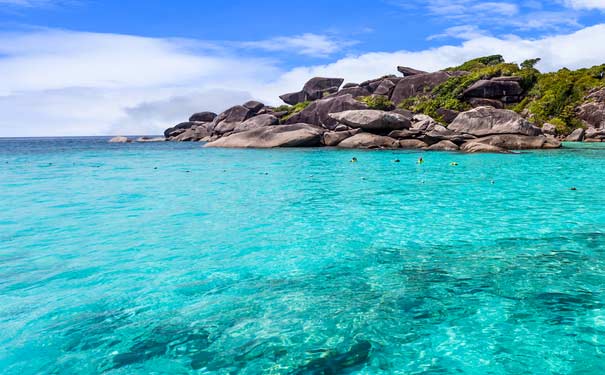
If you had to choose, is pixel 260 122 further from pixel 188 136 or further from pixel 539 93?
pixel 539 93

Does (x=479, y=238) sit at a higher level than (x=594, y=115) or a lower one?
lower

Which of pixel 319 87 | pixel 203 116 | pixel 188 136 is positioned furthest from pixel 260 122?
pixel 203 116

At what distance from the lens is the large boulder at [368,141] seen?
1356 inches

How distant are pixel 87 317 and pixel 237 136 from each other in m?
37.2

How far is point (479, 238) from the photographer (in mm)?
8047

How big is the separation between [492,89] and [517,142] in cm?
1624

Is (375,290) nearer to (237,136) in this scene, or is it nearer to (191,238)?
(191,238)

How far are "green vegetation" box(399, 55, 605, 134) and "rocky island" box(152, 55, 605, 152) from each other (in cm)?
10

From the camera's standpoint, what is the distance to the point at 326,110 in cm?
4247

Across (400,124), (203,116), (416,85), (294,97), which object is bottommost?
(400,124)

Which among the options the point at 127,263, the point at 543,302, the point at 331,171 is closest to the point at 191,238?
the point at 127,263

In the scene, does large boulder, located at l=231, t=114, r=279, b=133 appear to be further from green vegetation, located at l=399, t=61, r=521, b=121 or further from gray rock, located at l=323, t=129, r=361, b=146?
green vegetation, located at l=399, t=61, r=521, b=121

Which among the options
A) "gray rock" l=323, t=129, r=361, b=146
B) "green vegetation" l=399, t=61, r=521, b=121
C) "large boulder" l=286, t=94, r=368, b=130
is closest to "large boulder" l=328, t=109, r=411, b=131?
"gray rock" l=323, t=129, r=361, b=146

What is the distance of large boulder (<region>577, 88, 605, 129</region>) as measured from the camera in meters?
42.3
